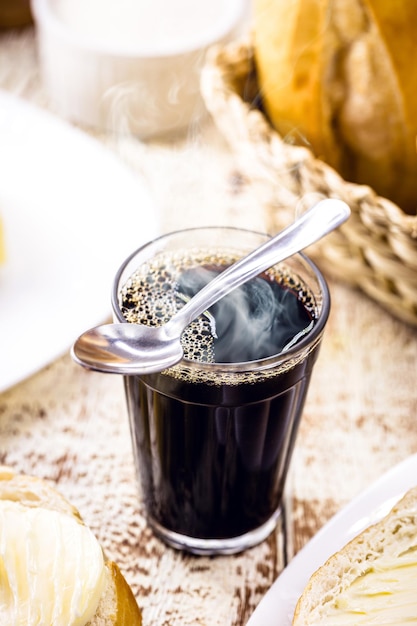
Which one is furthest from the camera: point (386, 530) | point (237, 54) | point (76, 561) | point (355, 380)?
point (237, 54)

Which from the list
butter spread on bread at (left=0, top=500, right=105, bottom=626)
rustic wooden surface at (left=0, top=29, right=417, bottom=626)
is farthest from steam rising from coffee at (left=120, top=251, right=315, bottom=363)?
rustic wooden surface at (left=0, top=29, right=417, bottom=626)

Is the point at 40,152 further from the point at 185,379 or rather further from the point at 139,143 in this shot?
the point at 185,379

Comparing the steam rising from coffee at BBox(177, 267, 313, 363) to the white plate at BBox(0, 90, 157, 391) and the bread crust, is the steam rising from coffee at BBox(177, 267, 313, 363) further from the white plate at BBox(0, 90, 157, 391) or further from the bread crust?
the bread crust

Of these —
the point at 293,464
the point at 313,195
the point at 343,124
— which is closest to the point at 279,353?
the point at 293,464

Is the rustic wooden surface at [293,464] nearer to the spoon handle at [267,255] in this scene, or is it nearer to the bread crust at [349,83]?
the bread crust at [349,83]

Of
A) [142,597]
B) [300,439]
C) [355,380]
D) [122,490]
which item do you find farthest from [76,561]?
[355,380]

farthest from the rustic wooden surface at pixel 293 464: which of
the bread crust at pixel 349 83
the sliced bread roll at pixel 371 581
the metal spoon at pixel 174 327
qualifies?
the metal spoon at pixel 174 327
